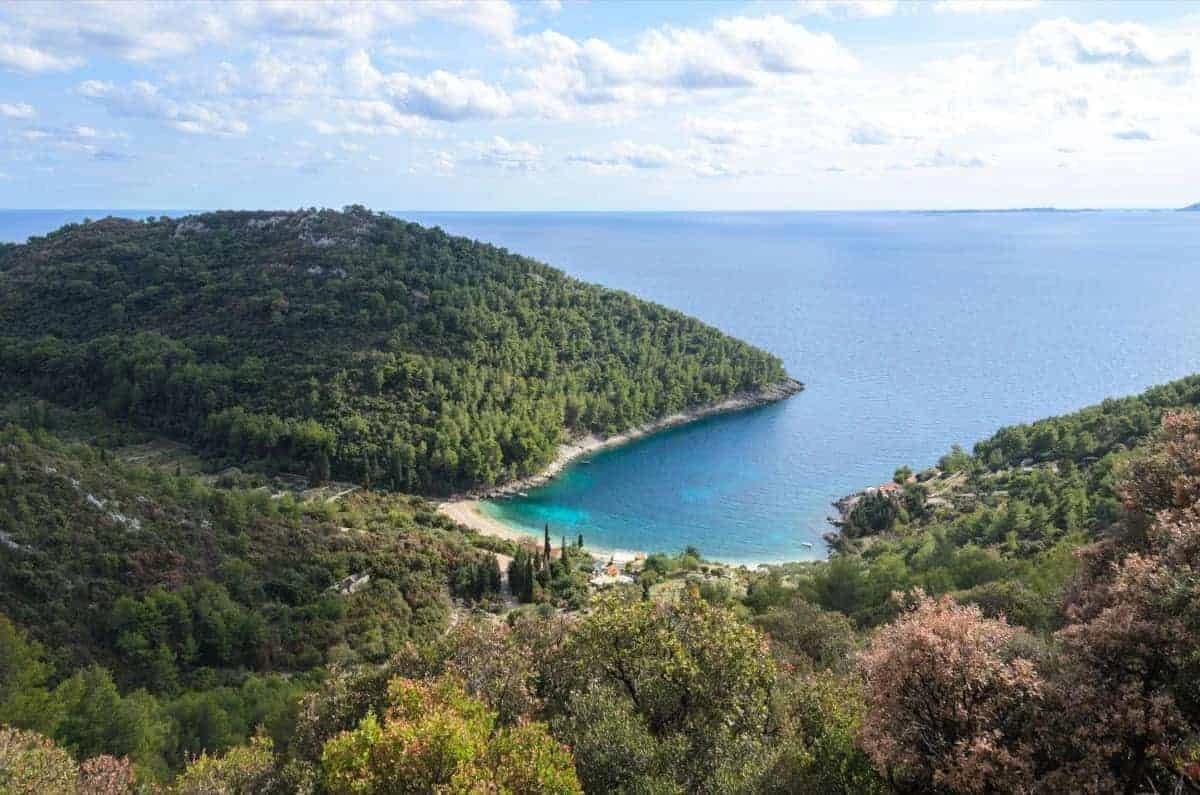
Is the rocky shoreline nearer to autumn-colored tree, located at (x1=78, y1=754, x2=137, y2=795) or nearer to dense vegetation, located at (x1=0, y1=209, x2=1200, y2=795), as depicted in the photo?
dense vegetation, located at (x1=0, y1=209, x2=1200, y2=795)

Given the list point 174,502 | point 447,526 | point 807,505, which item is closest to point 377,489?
point 447,526

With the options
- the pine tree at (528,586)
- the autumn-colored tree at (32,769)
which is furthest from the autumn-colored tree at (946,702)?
the pine tree at (528,586)

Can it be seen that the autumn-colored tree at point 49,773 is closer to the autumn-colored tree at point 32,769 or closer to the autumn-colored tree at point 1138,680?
the autumn-colored tree at point 32,769

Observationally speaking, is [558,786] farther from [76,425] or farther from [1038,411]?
[1038,411]

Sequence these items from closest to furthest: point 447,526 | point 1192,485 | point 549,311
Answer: point 1192,485
point 447,526
point 549,311

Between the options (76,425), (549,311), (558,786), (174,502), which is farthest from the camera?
(549,311)

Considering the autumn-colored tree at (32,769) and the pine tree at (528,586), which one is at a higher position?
the autumn-colored tree at (32,769)
